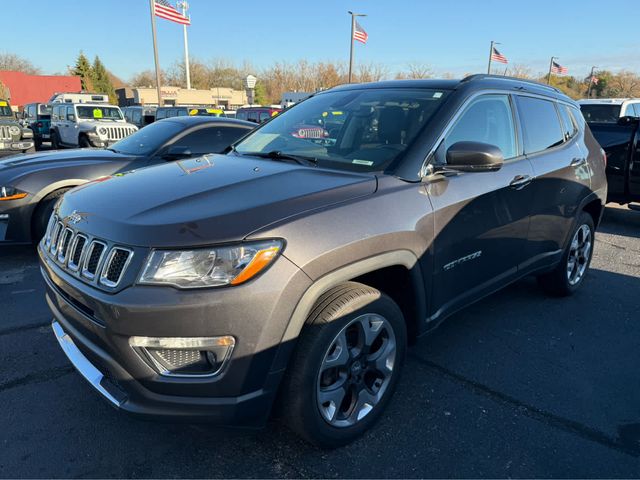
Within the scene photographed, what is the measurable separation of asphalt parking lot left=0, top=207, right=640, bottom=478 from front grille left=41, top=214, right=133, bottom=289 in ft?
2.90

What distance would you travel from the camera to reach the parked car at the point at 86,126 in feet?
47.5

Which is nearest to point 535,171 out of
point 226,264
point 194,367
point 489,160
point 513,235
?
point 513,235

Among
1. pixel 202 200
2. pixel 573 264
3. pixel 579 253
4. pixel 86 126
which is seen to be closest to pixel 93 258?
pixel 202 200

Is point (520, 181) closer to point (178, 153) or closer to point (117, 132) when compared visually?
point (178, 153)

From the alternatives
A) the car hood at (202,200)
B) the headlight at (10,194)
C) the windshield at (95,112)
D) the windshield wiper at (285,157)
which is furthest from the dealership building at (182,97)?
the car hood at (202,200)

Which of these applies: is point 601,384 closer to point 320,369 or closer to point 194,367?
point 320,369

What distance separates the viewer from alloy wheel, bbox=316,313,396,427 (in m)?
2.29

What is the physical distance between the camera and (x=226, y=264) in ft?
6.26

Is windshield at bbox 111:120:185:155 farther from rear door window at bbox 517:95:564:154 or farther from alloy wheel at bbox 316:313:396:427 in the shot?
alloy wheel at bbox 316:313:396:427

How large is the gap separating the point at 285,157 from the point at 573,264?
311 centimetres

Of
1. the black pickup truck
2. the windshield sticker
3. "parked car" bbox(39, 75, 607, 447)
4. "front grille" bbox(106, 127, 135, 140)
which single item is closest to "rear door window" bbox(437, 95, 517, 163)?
"parked car" bbox(39, 75, 607, 447)

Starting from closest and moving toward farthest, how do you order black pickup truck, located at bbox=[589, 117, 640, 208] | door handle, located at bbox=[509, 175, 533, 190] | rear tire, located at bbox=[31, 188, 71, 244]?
door handle, located at bbox=[509, 175, 533, 190], rear tire, located at bbox=[31, 188, 71, 244], black pickup truck, located at bbox=[589, 117, 640, 208]

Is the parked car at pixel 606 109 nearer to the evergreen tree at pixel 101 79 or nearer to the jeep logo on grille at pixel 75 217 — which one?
the jeep logo on grille at pixel 75 217

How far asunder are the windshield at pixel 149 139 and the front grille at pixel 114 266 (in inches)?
163
